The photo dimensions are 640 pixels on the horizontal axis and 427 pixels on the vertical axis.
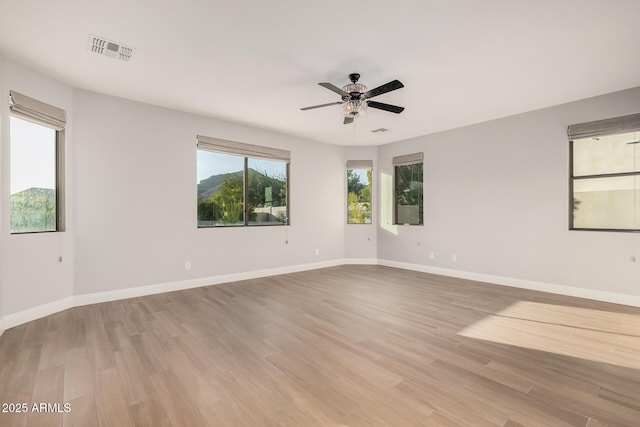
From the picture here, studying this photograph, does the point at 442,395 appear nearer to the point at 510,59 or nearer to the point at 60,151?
the point at 510,59

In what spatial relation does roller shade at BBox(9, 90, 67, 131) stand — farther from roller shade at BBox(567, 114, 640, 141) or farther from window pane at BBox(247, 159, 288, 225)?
roller shade at BBox(567, 114, 640, 141)

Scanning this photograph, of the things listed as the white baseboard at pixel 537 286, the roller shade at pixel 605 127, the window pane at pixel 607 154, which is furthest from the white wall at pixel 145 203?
the window pane at pixel 607 154

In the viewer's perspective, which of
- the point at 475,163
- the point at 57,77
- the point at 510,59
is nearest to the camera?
the point at 510,59

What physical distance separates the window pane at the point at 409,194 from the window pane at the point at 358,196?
0.70 m

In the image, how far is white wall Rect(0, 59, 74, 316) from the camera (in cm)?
300

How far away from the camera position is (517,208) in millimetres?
4824

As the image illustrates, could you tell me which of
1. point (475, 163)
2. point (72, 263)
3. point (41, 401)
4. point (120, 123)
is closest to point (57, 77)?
point (120, 123)

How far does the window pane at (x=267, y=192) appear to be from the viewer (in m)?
5.56

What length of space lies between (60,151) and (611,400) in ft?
18.8

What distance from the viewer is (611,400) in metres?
1.87

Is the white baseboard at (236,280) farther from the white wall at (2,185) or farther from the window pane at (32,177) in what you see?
the window pane at (32,177)

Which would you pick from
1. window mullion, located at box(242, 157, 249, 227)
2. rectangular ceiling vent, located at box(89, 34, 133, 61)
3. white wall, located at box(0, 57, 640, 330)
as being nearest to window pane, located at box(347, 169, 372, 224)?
white wall, located at box(0, 57, 640, 330)

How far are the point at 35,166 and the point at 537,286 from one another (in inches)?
275

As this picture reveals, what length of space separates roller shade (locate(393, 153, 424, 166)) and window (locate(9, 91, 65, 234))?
5641 millimetres
